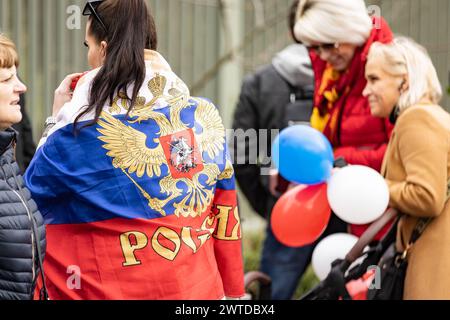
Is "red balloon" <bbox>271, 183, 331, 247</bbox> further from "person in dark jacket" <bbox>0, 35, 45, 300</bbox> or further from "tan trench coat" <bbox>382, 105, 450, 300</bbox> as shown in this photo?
"person in dark jacket" <bbox>0, 35, 45, 300</bbox>

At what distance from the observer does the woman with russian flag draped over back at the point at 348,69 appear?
4.26 meters

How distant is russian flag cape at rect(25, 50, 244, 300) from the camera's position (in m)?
Result: 2.77

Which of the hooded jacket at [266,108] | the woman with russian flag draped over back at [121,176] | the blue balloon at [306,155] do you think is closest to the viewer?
the woman with russian flag draped over back at [121,176]

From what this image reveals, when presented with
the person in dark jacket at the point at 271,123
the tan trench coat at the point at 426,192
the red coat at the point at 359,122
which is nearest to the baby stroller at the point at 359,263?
the tan trench coat at the point at 426,192

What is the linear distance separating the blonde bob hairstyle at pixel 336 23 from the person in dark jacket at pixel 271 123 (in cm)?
70

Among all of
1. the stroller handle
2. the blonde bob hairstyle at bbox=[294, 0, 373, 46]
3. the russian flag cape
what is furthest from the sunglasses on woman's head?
the blonde bob hairstyle at bbox=[294, 0, 373, 46]

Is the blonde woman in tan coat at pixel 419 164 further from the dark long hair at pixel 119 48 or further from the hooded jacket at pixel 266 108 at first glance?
the dark long hair at pixel 119 48

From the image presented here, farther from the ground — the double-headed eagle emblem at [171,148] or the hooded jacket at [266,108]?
the double-headed eagle emblem at [171,148]

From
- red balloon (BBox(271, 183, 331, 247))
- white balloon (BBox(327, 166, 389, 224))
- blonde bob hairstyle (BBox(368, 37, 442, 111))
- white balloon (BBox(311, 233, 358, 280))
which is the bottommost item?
white balloon (BBox(311, 233, 358, 280))

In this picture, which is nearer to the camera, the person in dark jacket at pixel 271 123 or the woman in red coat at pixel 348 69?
the woman in red coat at pixel 348 69

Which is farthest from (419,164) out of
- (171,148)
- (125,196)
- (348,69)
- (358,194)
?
(125,196)

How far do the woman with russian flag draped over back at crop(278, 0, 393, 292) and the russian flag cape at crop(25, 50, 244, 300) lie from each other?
1510 mm

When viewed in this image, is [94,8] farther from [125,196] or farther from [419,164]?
[419,164]
